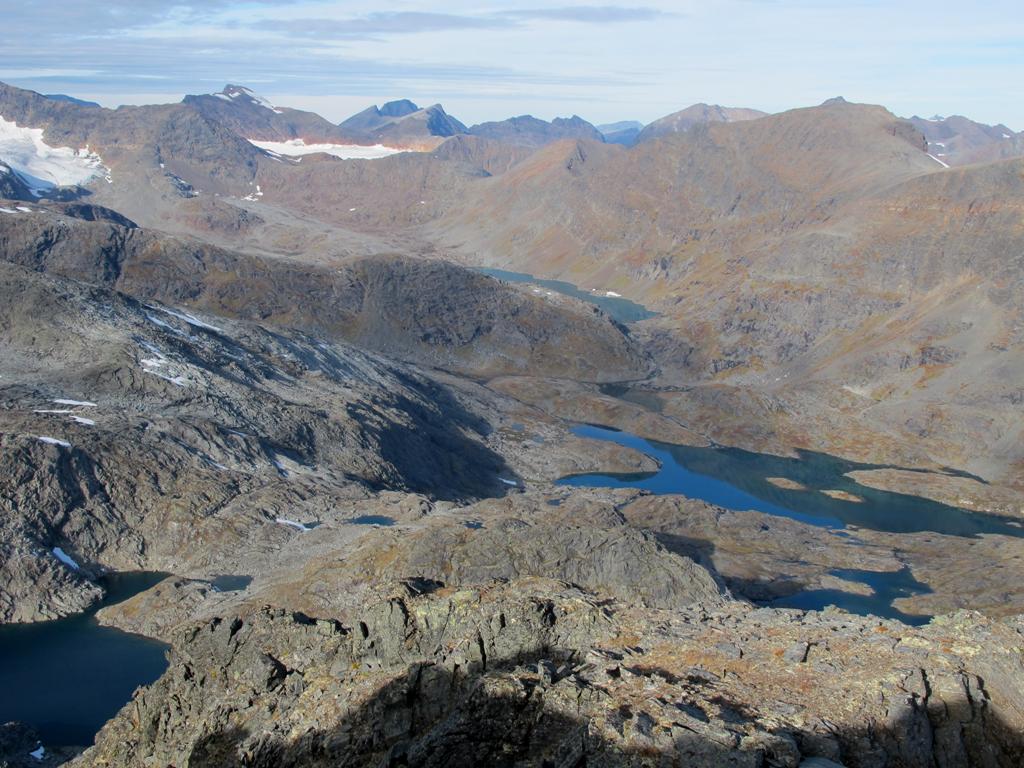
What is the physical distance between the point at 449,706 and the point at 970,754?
575 inches

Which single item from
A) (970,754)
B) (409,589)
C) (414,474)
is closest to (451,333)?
(414,474)

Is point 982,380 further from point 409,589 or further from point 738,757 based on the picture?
point 738,757

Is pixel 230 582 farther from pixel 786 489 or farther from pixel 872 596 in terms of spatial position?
pixel 786 489

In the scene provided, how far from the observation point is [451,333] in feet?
648

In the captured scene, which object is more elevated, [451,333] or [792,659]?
[792,659]

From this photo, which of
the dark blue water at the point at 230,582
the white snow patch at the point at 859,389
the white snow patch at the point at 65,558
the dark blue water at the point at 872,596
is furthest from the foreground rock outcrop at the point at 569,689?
the white snow patch at the point at 859,389

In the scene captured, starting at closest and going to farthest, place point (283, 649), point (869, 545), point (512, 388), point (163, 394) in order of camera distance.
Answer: point (283, 649)
point (163, 394)
point (869, 545)
point (512, 388)

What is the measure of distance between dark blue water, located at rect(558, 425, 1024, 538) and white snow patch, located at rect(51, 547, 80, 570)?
63694mm

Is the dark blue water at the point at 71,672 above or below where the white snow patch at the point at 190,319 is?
below

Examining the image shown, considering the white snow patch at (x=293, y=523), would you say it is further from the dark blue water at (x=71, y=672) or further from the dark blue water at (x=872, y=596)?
the dark blue water at (x=872, y=596)

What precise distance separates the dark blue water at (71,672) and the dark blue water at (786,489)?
68302 mm

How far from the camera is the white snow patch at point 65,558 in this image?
70.0 meters

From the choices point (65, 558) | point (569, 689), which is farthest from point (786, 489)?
point (569, 689)

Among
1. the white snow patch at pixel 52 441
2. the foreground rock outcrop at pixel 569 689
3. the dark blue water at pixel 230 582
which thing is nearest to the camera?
the foreground rock outcrop at pixel 569 689
